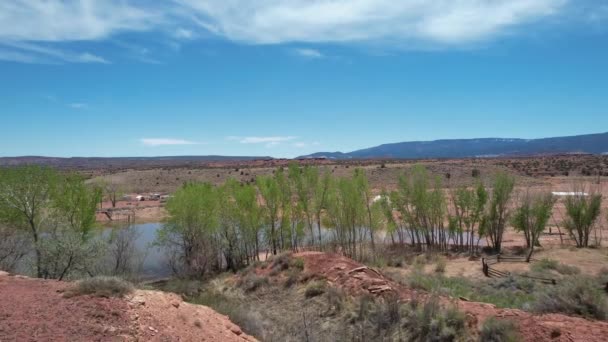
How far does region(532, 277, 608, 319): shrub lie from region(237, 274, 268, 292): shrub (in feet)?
38.4

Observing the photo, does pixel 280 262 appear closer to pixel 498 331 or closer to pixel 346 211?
pixel 346 211

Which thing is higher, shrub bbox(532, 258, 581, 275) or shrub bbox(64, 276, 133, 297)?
shrub bbox(64, 276, 133, 297)

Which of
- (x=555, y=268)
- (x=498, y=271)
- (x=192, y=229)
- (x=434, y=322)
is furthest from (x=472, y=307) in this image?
(x=192, y=229)

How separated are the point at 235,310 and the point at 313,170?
19083 millimetres

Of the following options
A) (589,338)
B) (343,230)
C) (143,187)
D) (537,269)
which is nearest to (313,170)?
(343,230)

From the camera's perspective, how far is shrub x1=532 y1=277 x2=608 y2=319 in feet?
38.8

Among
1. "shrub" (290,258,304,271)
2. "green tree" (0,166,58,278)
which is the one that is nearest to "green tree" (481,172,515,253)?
"shrub" (290,258,304,271)

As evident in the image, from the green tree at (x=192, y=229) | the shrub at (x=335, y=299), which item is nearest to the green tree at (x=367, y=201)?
the green tree at (x=192, y=229)

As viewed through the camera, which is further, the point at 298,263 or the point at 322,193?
the point at 322,193

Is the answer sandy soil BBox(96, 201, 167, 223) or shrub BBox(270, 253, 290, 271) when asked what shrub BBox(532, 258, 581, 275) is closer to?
shrub BBox(270, 253, 290, 271)

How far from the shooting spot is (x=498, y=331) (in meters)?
10.8

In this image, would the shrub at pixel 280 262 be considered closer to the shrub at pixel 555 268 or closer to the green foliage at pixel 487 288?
the green foliage at pixel 487 288

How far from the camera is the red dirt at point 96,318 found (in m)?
8.36

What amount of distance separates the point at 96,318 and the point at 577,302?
1237cm
